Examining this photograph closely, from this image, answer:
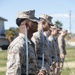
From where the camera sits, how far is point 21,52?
4.57 m

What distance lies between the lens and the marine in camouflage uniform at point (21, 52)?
4465 millimetres

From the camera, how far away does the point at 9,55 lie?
4.54 metres

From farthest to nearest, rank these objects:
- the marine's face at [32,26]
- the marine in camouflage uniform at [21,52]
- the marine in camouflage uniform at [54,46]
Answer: the marine in camouflage uniform at [54,46] → the marine's face at [32,26] → the marine in camouflage uniform at [21,52]

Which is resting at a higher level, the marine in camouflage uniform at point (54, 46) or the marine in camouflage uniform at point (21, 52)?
the marine in camouflage uniform at point (21, 52)

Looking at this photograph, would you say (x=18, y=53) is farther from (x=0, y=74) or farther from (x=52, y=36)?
(x=0, y=74)

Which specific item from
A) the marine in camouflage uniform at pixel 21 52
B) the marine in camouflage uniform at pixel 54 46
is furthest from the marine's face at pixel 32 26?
the marine in camouflage uniform at pixel 54 46

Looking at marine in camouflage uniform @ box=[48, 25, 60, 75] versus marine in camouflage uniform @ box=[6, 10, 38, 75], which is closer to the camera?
marine in camouflage uniform @ box=[6, 10, 38, 75]

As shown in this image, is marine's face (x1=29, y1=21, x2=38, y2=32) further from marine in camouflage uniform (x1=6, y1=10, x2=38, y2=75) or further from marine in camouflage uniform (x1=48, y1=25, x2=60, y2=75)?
marine in camouflage uniform (x1=48, y1=25, x2=60, y2=75)

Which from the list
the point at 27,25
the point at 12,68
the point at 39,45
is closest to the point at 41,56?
the point at 39,45

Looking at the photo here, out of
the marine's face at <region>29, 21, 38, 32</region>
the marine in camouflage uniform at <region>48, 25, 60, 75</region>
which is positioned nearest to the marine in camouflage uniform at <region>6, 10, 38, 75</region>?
the marine's face at <region>29, 21, 38, 32</region>

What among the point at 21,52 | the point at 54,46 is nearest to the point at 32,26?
the point at 21,52

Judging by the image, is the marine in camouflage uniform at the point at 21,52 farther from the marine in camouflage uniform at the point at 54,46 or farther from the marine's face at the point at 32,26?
the marine in camouflage uniform at the point at 54,46

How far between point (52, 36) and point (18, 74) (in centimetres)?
529

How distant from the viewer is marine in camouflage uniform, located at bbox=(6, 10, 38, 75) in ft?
14.6
